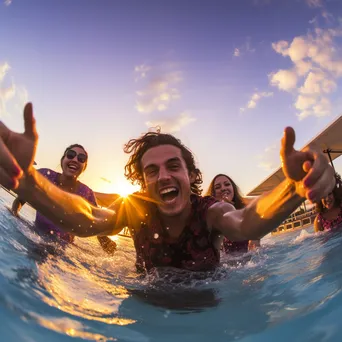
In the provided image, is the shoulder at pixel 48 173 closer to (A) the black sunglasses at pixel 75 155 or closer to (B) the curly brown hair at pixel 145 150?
(A) the black sunglasses at pixel 75 155

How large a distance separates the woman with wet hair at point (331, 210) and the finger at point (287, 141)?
4.82m

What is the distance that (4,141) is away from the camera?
1.63 m

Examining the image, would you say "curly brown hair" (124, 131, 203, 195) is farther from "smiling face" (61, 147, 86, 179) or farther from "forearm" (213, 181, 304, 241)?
"smiling face" (61, 147, 86, 179)

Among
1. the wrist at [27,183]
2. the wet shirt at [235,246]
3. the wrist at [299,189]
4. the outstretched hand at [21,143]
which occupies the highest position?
the wet shirt at [235,246]

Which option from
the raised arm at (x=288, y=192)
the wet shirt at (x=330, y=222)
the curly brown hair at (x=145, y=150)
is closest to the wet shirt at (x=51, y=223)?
the curly brown hair at (x=145, y=150)

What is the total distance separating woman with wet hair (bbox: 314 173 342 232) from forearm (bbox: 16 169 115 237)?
490 cm

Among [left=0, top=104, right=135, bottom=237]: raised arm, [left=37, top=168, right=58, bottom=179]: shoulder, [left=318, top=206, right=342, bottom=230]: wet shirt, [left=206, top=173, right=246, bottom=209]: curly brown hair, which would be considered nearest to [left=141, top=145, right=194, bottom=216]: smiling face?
[left=0, top=104, right=135, bottom=237]: raised arm

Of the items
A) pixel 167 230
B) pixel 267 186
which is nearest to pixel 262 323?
pixel 167 230

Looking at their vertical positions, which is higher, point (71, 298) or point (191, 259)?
point (191, 259)

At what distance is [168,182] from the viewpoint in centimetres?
277

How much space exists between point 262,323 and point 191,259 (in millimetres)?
937

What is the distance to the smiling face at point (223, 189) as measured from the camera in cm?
586

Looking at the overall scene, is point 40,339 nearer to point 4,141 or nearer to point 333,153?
point 4,141

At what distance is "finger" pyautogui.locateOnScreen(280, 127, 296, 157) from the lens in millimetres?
1540
